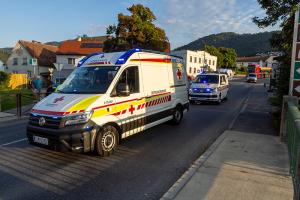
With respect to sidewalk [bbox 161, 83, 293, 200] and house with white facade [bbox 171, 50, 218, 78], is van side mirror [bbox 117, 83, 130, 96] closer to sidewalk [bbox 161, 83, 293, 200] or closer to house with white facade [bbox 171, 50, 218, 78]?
sidewalk [bbox 161, 83, 293, 200]

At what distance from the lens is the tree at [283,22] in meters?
9.73

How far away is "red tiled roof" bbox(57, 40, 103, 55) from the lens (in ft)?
182

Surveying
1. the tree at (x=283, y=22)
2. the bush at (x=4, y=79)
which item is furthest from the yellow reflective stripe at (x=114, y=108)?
the bush at (x=4, y=79)

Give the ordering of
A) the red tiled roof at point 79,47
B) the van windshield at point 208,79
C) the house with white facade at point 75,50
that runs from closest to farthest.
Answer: the van windshield at point 208,79 < the house with white facade at point 75,50 < the red tiled roof at point 79,47

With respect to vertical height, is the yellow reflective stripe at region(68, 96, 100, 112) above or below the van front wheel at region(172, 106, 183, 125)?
above

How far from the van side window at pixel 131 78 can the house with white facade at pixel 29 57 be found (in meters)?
50.5

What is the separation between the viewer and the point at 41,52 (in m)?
58.3

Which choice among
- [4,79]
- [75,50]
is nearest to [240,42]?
[75,50]

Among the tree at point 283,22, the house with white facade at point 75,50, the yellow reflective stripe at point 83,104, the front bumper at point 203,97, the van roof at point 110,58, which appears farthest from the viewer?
the house with white facade at point 75,50

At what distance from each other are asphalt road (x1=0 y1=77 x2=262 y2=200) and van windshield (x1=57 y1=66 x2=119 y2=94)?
1.58m

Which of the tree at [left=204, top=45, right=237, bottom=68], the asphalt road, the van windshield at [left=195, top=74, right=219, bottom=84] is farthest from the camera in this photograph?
the tree at [left=204, top=45, right=237, bottom=68]

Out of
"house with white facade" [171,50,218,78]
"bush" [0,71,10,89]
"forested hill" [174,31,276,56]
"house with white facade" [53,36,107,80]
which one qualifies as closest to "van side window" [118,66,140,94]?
"bush" [0,71,10,89]

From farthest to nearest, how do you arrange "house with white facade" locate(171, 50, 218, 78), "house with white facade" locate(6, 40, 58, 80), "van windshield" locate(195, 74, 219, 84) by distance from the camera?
"house with white facade" locate(171, 50, 218, 78) → "house with white facade" locate(6, 40, 58, 80) → "van windshield" locate(195, 74, 219, 84)

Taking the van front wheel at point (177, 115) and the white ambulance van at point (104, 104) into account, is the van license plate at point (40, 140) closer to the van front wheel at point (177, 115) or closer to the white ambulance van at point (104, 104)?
the white ambulance van at point (104, 104)
